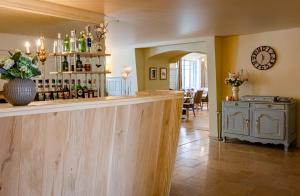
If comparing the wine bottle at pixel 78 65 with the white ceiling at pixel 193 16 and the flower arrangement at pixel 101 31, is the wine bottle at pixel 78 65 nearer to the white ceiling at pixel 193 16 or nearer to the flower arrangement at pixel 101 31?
the flower arrangement at pixel 101 31

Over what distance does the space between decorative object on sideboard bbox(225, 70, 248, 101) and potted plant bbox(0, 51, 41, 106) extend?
15.6ft

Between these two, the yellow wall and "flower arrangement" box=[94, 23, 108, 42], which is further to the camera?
the yellow wall

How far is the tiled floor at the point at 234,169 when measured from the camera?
347cm

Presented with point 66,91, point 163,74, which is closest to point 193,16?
point 66,91

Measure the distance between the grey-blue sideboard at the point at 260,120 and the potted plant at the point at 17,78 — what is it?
15.1ft

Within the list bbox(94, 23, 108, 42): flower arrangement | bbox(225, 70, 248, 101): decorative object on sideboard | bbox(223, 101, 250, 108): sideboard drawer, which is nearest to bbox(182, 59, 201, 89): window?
bbox(225, 70, 248, 101): decorative object on sideboard

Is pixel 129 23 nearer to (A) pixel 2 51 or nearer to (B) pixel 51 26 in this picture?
(B) pixel 51 26

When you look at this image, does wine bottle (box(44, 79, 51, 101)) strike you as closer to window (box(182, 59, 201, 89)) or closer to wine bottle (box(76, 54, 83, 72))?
wine bottle (box(76, 54, 83, 72))

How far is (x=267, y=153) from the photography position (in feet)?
16.8

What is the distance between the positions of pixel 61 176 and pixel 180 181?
211 centimetres

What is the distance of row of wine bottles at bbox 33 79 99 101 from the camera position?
12.1 feet

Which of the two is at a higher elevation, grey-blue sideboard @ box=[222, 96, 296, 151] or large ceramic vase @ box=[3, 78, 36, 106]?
large ceramic vase @ box=[3, 78, 36, 106]

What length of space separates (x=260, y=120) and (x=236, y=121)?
486 mm

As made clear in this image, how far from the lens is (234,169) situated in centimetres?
423
